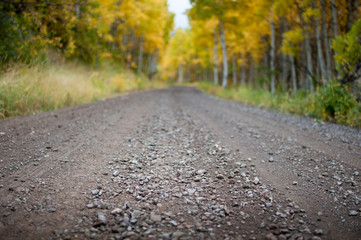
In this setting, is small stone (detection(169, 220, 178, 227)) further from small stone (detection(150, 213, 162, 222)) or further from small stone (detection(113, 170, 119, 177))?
small stone (detection(113, 170, 119, 177))

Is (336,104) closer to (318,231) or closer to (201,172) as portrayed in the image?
(201,172)

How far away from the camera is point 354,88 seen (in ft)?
21.4

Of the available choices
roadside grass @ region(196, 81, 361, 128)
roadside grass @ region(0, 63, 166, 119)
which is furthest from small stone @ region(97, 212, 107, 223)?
roadside grass @ region(196, 81, 361, 128)

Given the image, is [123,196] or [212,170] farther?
[212,170]

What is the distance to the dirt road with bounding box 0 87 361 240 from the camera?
68.7 inches

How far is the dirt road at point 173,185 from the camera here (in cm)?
175

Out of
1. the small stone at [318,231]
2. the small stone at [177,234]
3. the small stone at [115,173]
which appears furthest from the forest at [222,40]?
the small stone at [177,234]

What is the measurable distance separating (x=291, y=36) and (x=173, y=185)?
397 inches

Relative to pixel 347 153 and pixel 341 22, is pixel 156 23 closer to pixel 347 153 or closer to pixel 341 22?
pixel 341 22

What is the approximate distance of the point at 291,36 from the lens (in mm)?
9602

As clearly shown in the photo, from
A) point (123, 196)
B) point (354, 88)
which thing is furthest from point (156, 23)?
point (123, 196)

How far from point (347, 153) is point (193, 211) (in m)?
3.10

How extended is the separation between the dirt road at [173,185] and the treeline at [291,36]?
3.96 meters

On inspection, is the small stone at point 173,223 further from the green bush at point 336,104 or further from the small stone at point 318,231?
the green bush at point 336,104
